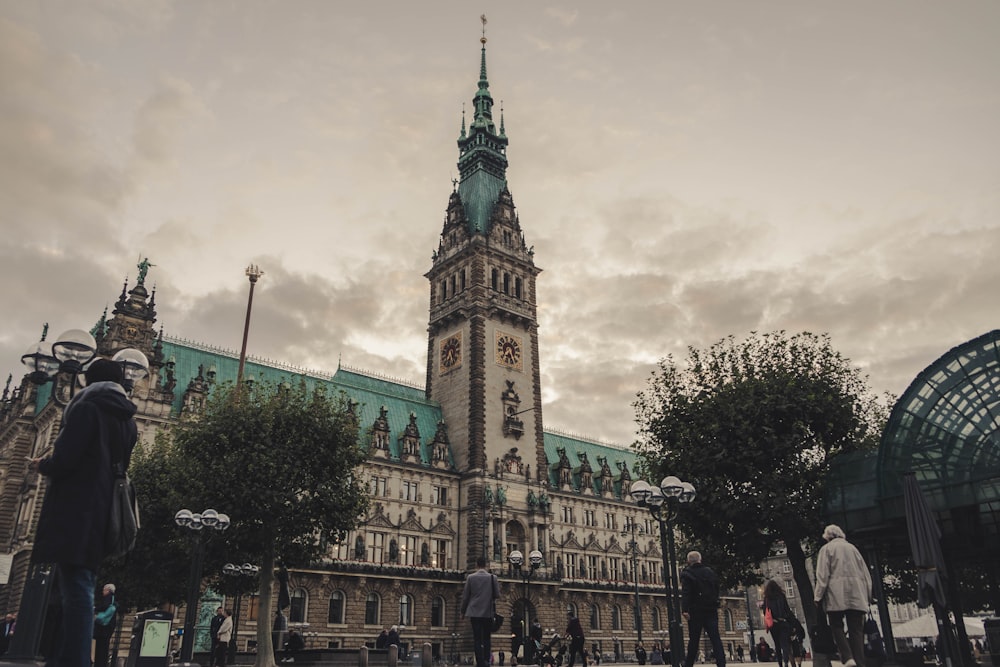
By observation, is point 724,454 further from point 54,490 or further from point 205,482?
point 54,490

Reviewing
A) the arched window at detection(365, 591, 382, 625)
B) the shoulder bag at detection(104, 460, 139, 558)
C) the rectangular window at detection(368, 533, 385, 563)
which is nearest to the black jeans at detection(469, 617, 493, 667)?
the shoulder bag at detection(104, 460, 139, 558)

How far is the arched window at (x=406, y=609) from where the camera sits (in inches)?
2638

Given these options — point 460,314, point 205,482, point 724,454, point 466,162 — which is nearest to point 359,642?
point 205,482

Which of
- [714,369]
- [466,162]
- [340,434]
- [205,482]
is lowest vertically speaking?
[205,482]

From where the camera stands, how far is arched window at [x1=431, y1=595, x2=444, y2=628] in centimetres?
6888

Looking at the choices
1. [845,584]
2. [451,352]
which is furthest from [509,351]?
[845,584]

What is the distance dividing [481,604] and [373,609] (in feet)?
174

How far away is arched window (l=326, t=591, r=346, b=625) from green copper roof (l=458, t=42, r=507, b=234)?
43.3m

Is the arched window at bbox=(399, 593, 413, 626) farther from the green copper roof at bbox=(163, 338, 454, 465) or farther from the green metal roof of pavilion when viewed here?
the green metal roof of pavilion

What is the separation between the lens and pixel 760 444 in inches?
1476

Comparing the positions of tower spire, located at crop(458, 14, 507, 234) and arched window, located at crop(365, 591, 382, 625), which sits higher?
tower spire, located at crop(458, 14, 507, 234)

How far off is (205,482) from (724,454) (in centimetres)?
2845

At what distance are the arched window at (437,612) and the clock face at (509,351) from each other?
1003 inches

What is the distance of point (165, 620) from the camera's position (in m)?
24.8
